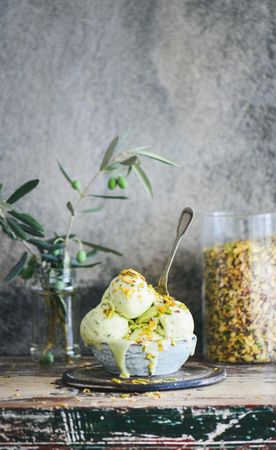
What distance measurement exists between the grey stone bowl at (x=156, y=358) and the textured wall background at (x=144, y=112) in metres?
0.39

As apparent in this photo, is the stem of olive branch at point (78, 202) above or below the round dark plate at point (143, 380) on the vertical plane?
above

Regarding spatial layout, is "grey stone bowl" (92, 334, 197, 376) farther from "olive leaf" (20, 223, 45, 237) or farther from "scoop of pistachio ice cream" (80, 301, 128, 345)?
"olive leaf" (20, 223, 45, 237)

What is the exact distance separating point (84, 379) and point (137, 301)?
14cm

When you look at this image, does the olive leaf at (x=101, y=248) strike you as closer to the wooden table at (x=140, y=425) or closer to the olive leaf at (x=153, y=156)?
the olive leaf at (x=153, y=156)

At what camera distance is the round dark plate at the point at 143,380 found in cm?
102

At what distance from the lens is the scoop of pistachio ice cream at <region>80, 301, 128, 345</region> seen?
42.0 inches

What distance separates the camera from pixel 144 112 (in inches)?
58.3

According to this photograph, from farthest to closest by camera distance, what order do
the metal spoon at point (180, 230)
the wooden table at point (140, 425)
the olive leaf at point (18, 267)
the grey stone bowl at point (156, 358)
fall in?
the olive leaf at point (18, 267) < the metal spoon at point (180, 230) < the grey stone bowl at point (156, 358) < the wooden table at point (140, 425)

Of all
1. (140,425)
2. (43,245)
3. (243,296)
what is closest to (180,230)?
(243,296)

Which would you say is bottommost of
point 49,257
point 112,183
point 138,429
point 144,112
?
point 138,429

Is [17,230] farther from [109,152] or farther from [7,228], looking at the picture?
[109,152]

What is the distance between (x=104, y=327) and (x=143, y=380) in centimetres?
9

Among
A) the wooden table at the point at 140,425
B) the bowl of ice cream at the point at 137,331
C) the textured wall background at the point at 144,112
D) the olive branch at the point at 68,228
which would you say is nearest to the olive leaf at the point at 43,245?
the olive branch at the point at 68,228

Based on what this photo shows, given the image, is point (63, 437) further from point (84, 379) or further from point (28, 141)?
point (28, 141)
